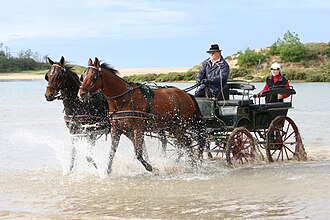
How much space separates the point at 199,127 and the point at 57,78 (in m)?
2.77

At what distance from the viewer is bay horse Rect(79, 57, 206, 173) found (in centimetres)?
1006

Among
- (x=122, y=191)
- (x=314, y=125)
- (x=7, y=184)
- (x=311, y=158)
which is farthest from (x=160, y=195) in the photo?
(x=314, y=125)

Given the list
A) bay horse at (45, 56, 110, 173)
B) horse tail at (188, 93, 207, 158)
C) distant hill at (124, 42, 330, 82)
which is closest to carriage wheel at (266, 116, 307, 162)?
horse tail at (188, 93, 207, 158)

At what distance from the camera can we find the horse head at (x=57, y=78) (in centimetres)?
1032

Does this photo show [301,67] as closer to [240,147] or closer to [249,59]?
[249,59]

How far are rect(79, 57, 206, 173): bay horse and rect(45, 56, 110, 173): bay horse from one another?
52 centimetres

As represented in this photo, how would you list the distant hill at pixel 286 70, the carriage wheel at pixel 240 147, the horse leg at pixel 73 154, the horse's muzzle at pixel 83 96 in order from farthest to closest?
the distant hill at pixel 286 70 < the carriage wheel at pixel 240 147 < the horse leg at pixel 73 154 < the horse's muzzle at pixel 83 96

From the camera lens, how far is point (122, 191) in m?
9.73

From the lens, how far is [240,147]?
11.7 m

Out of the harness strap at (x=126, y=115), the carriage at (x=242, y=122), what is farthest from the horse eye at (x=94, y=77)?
the carriage at (x=242, y=122)

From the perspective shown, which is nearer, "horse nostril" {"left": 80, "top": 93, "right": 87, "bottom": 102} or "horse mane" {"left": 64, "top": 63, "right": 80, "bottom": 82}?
"horse nostril" {"left": 80, "top": 93, "right": 87, "bottom": 102}

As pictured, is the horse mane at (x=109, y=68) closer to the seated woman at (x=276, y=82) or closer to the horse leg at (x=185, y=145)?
the horse leg at (x=185, y=145)

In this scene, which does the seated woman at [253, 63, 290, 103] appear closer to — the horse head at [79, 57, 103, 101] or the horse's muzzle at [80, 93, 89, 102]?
the horse head at [79, 57, 103, 101]

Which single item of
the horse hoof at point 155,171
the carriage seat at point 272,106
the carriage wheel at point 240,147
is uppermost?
the carriage seat at point 272,106
